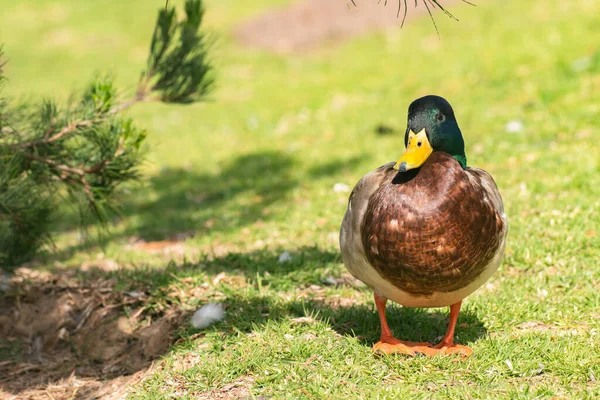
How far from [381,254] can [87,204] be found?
6.80ft

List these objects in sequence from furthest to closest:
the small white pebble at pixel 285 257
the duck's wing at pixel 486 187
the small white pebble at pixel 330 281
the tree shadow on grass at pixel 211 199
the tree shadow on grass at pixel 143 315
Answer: the tree shadow on grass at pixel 211 199 < the small white pebble at pixel 285 257 < the small white pebble at pixel 330 281 < the tree shadow on grass at pixel 143 315 < the duck's wing at pixel 486 187

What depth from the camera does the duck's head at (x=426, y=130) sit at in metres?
3.23

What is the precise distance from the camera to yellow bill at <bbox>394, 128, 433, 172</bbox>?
125 inches

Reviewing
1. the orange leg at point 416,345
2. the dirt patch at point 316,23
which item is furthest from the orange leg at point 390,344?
the dirt patch at point 316,23

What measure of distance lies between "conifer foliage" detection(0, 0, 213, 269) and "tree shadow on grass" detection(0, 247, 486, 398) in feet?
1.31

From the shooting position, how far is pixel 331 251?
5.11 meters

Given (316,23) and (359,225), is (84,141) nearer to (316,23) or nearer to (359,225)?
(359,225)

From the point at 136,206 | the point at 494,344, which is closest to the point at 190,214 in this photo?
the point at 136,206

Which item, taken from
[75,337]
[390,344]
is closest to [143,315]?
[75,337]

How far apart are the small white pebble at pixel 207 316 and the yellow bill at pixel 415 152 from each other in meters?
1.43

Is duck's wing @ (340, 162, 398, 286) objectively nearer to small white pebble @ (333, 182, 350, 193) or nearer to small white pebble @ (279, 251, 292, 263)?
small white pebble @ (279, 251, 292, 263)

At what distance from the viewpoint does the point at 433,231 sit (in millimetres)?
3135

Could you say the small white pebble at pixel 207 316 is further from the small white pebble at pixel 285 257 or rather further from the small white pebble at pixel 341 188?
the small white pebble at pixel 341 188

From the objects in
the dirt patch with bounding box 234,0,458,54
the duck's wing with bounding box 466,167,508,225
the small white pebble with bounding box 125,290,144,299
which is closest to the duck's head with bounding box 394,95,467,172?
the duck's wing with bounding box 466,167,508,225
